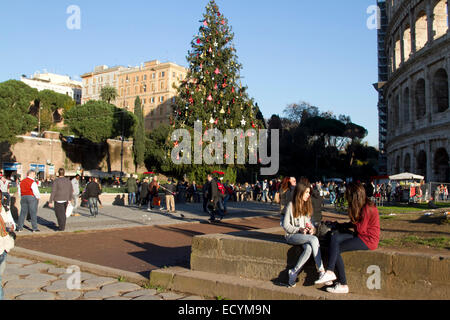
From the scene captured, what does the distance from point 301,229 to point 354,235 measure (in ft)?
2.12

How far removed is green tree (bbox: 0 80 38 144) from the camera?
47.5 m

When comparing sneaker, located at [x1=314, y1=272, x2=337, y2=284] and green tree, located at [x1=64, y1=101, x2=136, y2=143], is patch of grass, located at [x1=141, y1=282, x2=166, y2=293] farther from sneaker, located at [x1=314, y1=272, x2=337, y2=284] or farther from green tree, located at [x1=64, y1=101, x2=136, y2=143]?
green tree, located at [x1=64, y1=101, x2=136, y2=143]

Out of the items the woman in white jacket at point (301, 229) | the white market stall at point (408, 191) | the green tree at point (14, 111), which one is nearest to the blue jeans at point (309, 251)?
the woman in white jacket at point (301, 229)

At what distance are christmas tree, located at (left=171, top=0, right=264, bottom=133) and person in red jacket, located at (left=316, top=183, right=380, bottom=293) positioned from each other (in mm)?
23414

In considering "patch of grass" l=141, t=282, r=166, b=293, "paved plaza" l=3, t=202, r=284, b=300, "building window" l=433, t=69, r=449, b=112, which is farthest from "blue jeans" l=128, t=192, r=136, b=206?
"building window" l=433, t=69, r=449, b=112

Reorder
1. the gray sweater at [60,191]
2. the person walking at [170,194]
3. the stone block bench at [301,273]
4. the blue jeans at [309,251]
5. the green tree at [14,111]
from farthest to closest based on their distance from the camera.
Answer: the green tree at [14,111] → the person walking at [170,194] → the gray sweater at [60,191] → the blue jeans at [309,251] → the stone block bench at [301,273]

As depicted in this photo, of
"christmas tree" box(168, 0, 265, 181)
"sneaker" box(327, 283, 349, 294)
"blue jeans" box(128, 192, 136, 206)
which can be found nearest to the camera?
"sneaker" box(327, 283, 349, 294)

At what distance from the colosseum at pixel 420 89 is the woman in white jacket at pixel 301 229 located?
3015cm

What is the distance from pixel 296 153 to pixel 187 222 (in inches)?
1814

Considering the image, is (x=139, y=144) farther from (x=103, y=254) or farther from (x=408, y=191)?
(x=103, y=254)

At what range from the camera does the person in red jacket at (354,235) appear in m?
4.76

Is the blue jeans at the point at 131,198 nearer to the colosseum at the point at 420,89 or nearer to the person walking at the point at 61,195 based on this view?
the person walking at the point at 61,195
